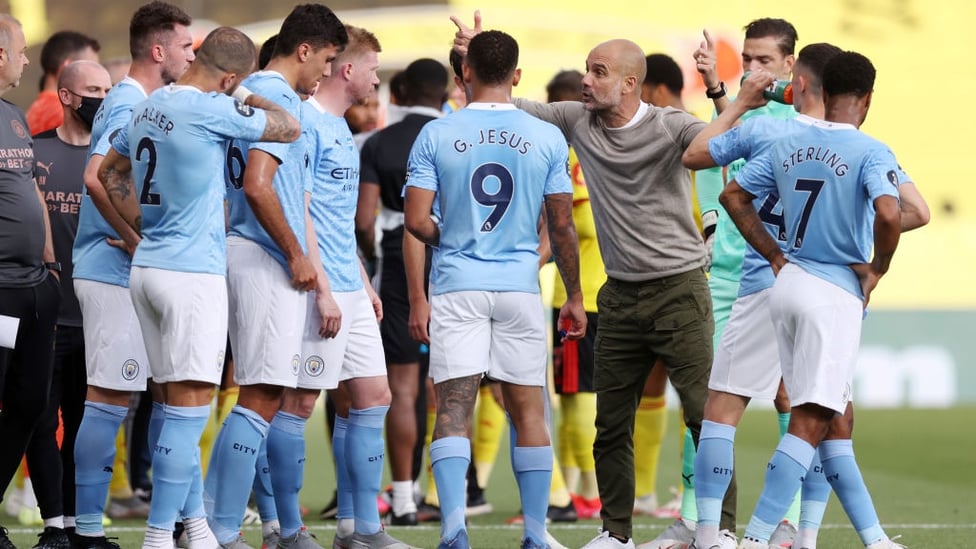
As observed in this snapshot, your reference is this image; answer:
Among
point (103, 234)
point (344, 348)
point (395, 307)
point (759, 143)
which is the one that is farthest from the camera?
point (395, 307)

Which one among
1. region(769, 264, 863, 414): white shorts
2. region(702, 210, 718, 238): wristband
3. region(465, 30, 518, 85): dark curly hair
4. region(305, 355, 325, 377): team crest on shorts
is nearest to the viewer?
region(769, 264, 863, 414): white shorts

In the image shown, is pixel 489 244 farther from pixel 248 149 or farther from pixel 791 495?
pixel 791 495

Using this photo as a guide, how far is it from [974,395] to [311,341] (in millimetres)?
12202

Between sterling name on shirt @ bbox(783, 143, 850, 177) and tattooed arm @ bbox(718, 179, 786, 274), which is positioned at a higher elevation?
sterling name on shirt @ bbox(783, 143, 850, 177)

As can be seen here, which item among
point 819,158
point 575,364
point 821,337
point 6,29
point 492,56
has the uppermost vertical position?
point 6,29

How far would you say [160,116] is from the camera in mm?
5844

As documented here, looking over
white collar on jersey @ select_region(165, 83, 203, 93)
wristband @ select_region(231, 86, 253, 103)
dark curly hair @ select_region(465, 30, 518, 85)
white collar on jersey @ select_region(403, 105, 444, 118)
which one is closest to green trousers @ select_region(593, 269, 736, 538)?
dark curly hair @ select_region(465, 30, 518, 85)

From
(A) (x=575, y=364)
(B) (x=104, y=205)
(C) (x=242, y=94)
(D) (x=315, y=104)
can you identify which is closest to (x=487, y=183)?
(D) (x=315, y=104)

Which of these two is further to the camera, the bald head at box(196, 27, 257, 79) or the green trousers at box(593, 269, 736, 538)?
the green trousers at box(593, 269, 736, 538)

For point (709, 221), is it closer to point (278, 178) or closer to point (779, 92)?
point (779, 92)

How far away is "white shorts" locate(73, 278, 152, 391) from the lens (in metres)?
6.55

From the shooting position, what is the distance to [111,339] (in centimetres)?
656

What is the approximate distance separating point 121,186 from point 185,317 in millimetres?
737

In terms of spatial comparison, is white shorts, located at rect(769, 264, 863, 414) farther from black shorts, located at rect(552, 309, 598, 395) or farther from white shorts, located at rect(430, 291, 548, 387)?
black shorts, located at rect(552, 309, 598, 395)
